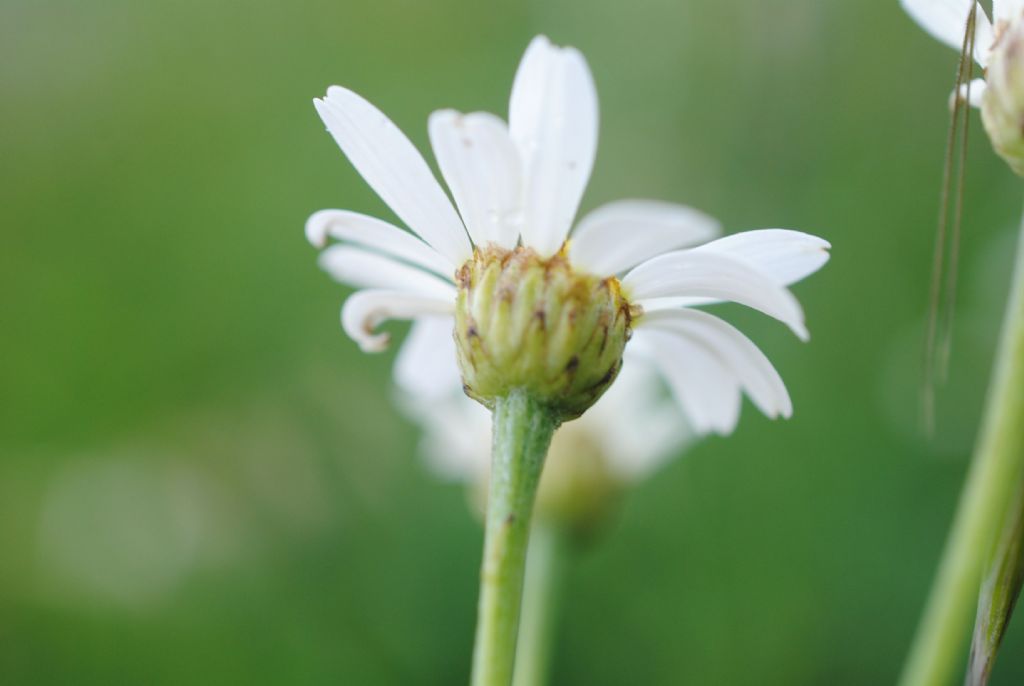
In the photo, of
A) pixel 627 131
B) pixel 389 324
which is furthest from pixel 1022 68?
pixel 627 131

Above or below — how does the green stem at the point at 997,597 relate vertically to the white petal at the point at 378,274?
below

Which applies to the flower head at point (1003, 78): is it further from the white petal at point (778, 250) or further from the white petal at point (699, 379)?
the white petal at point (699, 379)

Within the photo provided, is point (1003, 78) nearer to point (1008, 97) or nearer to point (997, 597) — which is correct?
point (1008, 97)

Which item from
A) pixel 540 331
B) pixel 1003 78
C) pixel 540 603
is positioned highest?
pixel 1003 78

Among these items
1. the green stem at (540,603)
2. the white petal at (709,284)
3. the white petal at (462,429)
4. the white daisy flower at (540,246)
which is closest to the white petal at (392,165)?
the white daisy flower at (540,246)

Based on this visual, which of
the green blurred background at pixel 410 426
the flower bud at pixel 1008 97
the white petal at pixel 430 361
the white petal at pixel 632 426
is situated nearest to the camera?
the flower bud at pixel 1008 97

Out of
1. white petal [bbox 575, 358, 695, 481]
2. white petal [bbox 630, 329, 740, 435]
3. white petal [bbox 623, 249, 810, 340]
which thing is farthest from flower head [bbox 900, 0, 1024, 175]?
white petal [bbox 575, 358, 695, 481]

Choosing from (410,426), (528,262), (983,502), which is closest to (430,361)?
(528,262)
